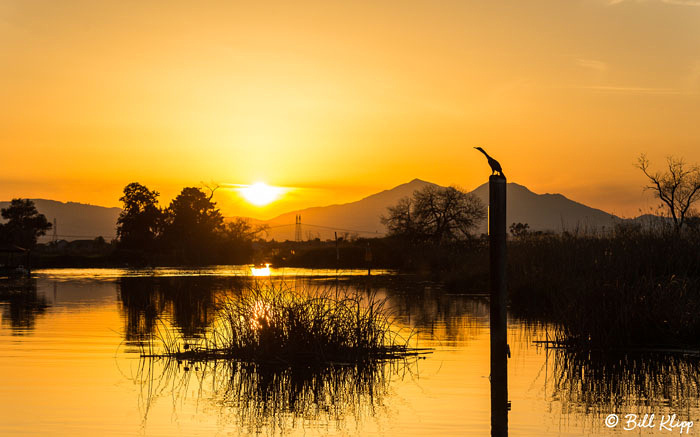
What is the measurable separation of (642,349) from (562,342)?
1.84m

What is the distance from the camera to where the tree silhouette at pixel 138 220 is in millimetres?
124688

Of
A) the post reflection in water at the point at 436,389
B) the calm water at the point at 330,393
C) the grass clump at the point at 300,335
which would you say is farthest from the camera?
the grass clump at the point at 300,335

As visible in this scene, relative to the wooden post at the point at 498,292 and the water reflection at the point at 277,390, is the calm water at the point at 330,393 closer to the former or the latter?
the water reflection at the point at 277,390

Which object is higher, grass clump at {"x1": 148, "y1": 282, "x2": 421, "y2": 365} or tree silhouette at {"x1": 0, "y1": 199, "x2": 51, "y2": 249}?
tree silhouette at {"x1": 0, "y1": 199, "x2": 51, "y2": 249}

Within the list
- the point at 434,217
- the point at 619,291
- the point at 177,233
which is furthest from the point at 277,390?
the point at 177,233

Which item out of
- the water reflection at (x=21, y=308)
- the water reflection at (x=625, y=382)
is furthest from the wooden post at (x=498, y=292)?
the water reflection at (x=21, y=308)

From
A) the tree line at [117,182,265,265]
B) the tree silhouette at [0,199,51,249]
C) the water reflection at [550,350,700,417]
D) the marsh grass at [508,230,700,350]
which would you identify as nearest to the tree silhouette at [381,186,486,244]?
the tree line at [117,182,265,265]

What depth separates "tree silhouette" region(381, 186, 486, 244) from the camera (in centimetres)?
10525

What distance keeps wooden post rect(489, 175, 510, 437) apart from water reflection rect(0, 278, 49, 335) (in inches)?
635

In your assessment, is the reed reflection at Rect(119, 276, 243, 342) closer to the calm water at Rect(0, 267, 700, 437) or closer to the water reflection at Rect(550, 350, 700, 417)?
the calm water at Rect(0, 267, 700, 437)

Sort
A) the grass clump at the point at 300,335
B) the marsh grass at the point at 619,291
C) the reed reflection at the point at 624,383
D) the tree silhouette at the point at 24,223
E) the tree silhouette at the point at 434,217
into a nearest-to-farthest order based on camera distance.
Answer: the reed reflection at the point at 624,383 < the grass clump at the point at 300,335 < the marsh grass at the point at 619,291 < the tree silhouette at the point at 434,217 < the tree silhouette at the point at 24,223

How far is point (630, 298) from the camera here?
65.8 ft

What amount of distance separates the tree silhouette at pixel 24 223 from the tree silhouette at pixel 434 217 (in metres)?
51.3

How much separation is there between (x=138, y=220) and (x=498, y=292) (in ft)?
383
